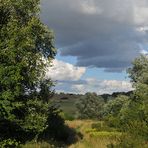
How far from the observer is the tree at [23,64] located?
1267 inches

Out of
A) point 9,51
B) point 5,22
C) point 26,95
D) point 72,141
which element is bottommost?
point 72,141

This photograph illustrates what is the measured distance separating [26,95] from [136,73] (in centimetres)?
3299

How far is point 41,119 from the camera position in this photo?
36.8 m

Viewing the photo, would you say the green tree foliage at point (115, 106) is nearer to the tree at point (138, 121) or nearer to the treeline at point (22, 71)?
the tree at point (138, 121)

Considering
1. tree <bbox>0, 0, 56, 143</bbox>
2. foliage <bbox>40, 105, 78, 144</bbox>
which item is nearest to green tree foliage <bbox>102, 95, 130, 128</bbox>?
foliage <bbox>40, 105, 78, 144</bbox>

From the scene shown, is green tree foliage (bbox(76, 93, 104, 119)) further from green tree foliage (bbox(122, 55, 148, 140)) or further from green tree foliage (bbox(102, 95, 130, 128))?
green tree foliage (bbox(122, 55, 148, 140))

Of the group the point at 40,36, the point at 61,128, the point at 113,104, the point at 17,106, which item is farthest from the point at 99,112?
the point at 17,106

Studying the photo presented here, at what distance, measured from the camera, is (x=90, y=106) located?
335 ft

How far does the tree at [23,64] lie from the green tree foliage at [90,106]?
60.6 meters

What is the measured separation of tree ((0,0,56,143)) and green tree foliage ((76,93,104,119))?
199 ft

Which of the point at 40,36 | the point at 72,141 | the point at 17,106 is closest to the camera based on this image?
the point at 17,106

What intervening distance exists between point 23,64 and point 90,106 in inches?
2710

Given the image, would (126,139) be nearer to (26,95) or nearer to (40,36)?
(26,95)

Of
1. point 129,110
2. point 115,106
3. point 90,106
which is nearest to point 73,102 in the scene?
point 90,106
